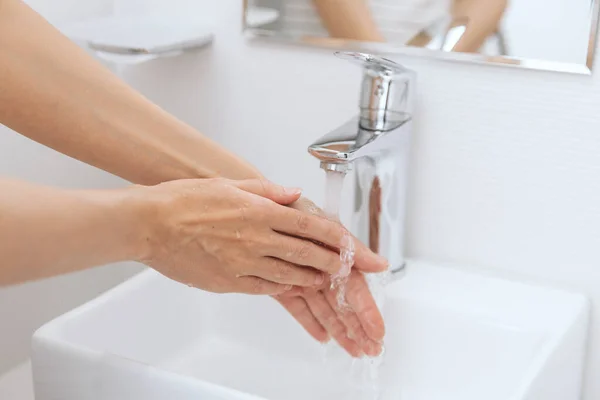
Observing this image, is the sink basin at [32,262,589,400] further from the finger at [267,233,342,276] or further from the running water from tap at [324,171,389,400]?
the finger at [267,233,342,276]

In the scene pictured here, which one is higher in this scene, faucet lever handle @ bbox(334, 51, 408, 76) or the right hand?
faucet lever handle @ bbox(334, 51, 408, 76)

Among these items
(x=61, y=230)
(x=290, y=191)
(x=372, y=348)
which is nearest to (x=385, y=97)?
(x=290, y=191)

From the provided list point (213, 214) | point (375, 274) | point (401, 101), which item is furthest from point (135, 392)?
point (401, 101)

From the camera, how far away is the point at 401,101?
0.86 m

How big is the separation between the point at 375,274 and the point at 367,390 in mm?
133

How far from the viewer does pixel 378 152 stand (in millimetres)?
865

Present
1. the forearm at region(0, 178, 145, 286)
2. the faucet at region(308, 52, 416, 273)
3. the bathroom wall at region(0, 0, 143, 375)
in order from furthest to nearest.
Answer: the bathroom wall at region(0, 0, 143, 375), the faucet at region(308, 52, 416, 273), the forearm at region(0, 178, 145, 286)

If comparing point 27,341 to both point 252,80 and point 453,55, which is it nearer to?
point 252,80

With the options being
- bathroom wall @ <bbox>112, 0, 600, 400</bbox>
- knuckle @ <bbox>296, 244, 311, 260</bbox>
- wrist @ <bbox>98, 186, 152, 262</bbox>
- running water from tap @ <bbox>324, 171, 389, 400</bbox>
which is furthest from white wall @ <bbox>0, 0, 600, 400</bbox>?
wrist @ <bbox>98, 186, 152, 262</bbox>

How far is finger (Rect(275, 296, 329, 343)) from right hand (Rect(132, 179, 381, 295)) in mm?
86

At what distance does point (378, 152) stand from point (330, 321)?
18 cm

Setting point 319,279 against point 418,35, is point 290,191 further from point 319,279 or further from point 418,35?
point 418,35

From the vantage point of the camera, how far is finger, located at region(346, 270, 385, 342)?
838mm

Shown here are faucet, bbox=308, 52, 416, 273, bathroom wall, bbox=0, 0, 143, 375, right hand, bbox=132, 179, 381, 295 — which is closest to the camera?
right hand, bbox=132, 179, 381, 295
